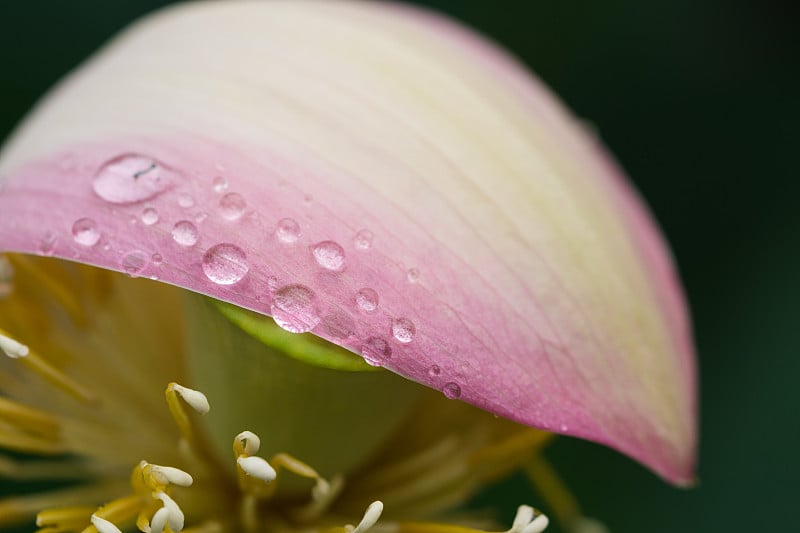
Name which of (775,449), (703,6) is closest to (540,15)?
(703,6)

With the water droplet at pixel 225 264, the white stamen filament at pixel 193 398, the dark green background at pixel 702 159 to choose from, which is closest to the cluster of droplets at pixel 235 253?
the water droplet at pixel 225 264

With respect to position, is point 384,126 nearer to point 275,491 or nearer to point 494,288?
point 494,288

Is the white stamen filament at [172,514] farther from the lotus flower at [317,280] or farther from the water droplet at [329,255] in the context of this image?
the water droplet at [329,255]

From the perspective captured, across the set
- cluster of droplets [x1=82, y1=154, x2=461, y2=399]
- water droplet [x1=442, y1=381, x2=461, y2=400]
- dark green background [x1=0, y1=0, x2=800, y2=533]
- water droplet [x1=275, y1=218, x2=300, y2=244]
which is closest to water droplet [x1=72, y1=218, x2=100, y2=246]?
cluster of droplets [x1=82, y1=154, x2=461, y2=399]

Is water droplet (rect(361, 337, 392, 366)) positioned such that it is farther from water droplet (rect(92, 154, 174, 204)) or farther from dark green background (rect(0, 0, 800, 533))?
dark green background (rect(0, 0, 800, 533))

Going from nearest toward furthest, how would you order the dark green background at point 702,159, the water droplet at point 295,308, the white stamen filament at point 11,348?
the water droplet at point 295,308 → the white stamen filament at point 11,348 → the dark green background at point 702,159
